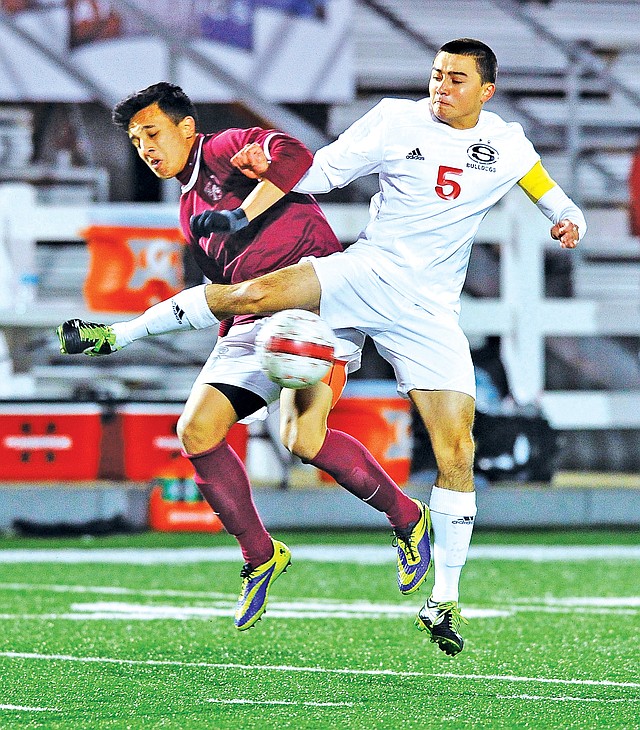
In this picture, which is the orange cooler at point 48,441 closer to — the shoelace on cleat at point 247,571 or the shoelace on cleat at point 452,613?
the shoelace on cleat at point 247,571

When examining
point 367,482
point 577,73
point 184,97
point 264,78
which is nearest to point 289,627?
point 367,482

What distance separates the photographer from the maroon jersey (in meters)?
5.82

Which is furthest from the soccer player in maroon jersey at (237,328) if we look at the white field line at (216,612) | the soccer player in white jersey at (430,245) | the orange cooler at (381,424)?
the orange cooler at (381,424)

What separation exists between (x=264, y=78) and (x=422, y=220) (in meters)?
8.45

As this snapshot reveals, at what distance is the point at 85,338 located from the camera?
552cm

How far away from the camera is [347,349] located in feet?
19.3

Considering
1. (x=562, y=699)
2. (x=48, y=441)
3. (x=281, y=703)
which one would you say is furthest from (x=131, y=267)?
(x=562, y=699)

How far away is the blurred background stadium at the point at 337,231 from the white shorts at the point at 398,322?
16.9ft

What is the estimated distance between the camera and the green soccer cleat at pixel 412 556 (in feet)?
19.8

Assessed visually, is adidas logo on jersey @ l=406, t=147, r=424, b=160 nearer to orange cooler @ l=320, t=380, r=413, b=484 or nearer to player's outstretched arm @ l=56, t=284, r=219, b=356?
player's outstretched arm @ l=56, t=284, r=219, b=356

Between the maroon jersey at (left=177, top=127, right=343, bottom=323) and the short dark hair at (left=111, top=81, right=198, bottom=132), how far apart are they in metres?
0.15

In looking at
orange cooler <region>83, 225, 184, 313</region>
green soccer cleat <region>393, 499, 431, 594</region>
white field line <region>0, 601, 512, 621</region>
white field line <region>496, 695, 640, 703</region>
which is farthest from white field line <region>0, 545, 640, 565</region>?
white field line <region>496, 695, 640, 703</region>

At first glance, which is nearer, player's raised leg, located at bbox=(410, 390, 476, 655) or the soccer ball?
the soccer ball

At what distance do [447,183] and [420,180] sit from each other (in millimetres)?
96
